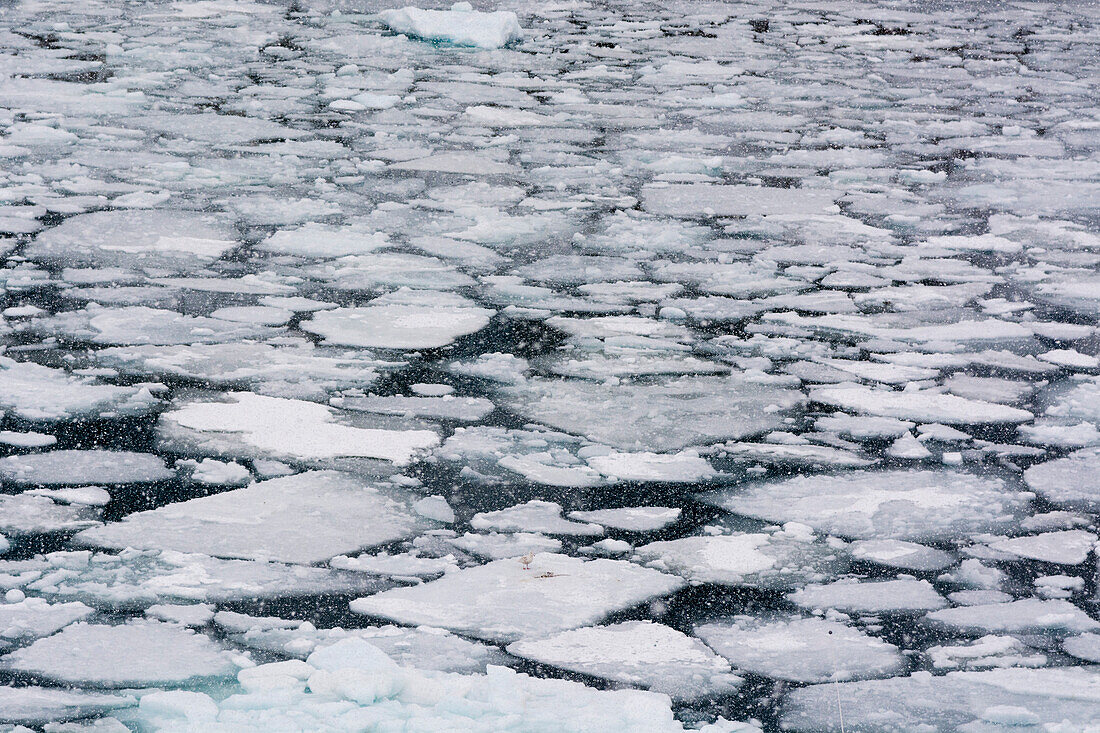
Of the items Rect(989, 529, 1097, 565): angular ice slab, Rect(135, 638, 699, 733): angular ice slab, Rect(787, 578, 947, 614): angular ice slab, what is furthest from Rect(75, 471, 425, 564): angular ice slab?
Rect(989, 529, 1097, 565): angular ice slab

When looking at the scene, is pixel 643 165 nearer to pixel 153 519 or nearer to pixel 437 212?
pixel 437 212

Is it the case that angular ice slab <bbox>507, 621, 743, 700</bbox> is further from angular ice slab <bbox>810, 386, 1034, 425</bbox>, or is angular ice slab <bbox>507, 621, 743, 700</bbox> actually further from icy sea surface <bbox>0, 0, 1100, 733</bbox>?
angular ice slab <bbox>810, 386, 1034, 425</bbox>

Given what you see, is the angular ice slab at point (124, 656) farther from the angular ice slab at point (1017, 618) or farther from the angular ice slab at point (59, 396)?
the angular ice slab at point (1017, 618)

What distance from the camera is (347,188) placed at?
3932mm

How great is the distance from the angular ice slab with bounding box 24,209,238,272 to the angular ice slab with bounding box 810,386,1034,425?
1542mm

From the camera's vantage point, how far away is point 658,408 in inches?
98.2

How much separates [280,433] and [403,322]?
24.8 inches

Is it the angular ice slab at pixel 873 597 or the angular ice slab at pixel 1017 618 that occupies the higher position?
the angular ice slab at pixel 1017 618

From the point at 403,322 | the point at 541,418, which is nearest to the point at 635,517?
the point at 541,418

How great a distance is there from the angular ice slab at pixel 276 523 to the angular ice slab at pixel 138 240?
125 cm

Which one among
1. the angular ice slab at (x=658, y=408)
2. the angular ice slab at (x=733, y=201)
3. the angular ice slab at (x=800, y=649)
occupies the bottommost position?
the angular ice slab at (x=800, y=649)

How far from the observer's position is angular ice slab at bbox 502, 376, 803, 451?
7.80 ft

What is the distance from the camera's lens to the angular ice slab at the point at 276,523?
193cm

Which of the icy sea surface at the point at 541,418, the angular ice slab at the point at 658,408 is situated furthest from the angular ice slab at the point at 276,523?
the angular ice slab at the point at 658,408
